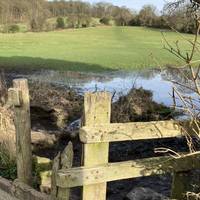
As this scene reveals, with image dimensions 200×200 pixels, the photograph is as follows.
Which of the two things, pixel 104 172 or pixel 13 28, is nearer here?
pixel 104 172

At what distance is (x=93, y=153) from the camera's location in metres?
5.42

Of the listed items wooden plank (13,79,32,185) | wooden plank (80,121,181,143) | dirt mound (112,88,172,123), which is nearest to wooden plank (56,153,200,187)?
wooden plank (80,121,181,143)

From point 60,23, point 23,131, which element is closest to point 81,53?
point 23,131

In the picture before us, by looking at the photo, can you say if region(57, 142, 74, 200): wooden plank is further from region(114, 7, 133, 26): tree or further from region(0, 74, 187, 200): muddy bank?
region(114, 7, 133, 26): tree

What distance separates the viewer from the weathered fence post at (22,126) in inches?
276

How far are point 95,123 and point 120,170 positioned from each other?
580 mm

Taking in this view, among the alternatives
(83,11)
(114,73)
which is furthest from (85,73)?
(83,11)

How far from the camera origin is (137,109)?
53.9 ft

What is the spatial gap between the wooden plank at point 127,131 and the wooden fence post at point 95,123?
0.08m

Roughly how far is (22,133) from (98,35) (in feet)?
178

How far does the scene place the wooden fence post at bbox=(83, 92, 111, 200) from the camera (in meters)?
→ 5.40

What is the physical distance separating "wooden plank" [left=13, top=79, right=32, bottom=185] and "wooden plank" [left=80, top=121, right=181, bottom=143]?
188 centimetres

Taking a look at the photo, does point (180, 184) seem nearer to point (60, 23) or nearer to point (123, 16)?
point (60, 23)

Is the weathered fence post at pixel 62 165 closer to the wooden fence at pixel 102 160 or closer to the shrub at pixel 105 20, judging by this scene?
the wooden fence at pixel 102 160
